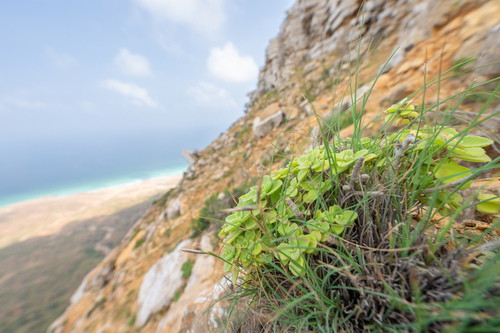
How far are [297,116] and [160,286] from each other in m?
5.12

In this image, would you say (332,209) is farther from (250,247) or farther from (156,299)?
(156,299)

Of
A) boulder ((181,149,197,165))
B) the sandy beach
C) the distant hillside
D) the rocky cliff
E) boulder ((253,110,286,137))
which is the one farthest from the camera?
the sandy beach

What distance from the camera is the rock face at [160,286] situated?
11.3 ft

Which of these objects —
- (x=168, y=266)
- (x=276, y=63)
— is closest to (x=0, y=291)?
(x=168, y=266)

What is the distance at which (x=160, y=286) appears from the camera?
12.4ft

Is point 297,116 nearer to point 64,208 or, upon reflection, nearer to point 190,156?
point 190,156

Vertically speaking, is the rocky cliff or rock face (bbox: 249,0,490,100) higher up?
rock face (bbox: 249,0,490,100)

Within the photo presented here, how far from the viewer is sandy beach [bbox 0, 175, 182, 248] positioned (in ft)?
90.4

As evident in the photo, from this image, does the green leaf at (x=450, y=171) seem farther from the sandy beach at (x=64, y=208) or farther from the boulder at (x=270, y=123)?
the sandy beach at (x=64, y=208)

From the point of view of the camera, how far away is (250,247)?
0.67 m

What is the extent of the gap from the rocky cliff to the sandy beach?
26.2 metres

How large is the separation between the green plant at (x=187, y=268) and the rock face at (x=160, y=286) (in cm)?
8

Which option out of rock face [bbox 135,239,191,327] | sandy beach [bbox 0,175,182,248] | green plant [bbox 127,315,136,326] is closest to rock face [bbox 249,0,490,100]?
rock face [bbox 135,239,191,327]

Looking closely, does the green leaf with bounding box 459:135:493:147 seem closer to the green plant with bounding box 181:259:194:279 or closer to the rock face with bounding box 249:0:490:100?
the rock face with bounding box 249:0:490:100
